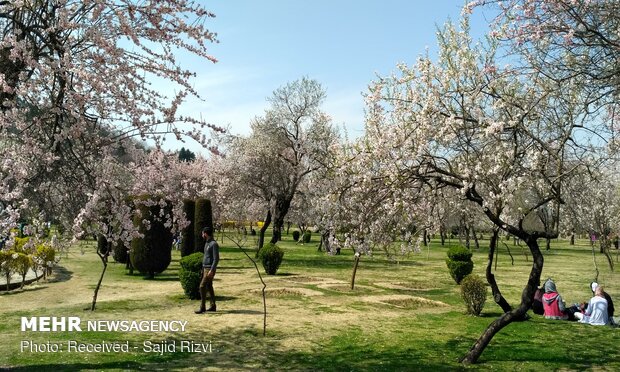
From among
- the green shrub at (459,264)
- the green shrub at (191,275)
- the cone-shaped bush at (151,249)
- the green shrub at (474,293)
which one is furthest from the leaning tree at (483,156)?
the cone-shaped bush at (151,249)

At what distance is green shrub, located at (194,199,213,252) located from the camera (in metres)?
28.7

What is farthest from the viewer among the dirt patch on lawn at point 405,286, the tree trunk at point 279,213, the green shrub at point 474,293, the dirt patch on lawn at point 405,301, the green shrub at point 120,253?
the tree trunk at point 279,213

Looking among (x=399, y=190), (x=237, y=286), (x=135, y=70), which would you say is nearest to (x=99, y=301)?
(x=237, y=286)

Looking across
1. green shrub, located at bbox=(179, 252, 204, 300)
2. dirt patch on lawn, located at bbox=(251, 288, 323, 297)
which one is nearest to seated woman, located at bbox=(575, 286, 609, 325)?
dirt patch on lawn, located at bbox=(251, 288, 323, 297)

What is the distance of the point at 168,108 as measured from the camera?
826 cm

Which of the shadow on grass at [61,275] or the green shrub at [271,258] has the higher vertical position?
the green shrub at [271,258]

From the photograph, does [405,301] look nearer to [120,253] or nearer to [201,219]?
[120,253]

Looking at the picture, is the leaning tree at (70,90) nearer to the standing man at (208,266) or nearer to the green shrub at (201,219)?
the standing man at (208,266)

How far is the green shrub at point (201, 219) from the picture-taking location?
2873 cm

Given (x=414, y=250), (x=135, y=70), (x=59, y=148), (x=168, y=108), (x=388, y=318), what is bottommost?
(x=388, y=318)

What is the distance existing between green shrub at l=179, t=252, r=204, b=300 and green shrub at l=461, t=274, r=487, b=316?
290 inches

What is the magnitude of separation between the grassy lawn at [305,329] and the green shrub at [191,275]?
14.1 inches

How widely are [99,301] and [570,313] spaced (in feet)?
41.6

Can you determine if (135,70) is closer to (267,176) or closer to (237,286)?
(237,286)
